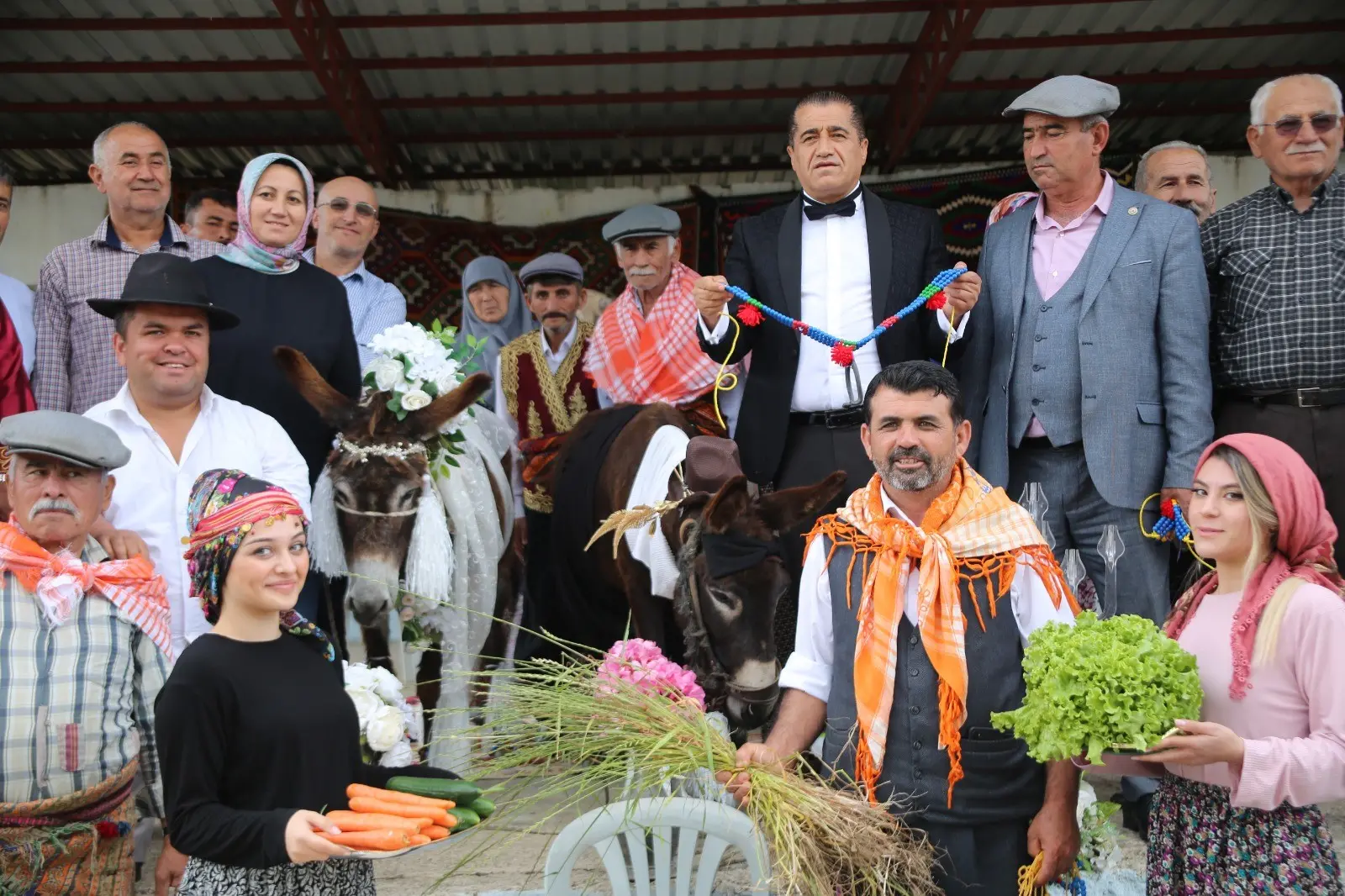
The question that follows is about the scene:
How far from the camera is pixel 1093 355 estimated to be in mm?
4113

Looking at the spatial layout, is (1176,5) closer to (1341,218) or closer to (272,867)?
(1341,218)

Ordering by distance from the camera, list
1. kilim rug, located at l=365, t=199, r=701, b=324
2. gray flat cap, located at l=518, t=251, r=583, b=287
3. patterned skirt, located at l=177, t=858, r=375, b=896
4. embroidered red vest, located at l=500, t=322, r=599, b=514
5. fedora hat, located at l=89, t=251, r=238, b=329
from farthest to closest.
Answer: kilim rug, located at l=365, t=199, r=701, b=324
gray flat cap, located at l=518, t=251, r=583, b=287
embroidered red vest, located at l=500, t=322, r=599, b=514
fedora hat, located at l=89, t=251, r=238, b=329
patterned skirt, located at l=177, t=858, r=375, b=896

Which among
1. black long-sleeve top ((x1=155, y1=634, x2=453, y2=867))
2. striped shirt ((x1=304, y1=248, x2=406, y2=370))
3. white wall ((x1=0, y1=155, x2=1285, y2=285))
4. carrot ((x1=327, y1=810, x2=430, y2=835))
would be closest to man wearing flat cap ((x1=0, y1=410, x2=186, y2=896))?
black long-sleeve top ((x1=155, y1=634, x2=453, y2=867))

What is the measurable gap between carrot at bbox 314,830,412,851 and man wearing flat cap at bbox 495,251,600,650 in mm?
3691

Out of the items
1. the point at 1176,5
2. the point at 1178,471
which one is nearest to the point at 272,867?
the point at 1178,471

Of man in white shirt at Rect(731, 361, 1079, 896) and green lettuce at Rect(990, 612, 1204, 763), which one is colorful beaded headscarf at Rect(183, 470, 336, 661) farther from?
green lettuce at Rect(990, 612, 1204, 763)

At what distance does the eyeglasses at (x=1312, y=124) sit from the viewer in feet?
13.8

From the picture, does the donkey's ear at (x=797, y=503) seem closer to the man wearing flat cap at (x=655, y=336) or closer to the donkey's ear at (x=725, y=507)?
the donkey's ear at (x=725, y=507)

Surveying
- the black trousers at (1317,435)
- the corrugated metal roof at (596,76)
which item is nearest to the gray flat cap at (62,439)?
the black trousers at (1317,435)

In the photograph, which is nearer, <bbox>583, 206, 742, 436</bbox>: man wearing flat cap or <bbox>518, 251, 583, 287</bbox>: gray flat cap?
<bbox>583, 206, 742, 436</bbox>: man wearing flat cap

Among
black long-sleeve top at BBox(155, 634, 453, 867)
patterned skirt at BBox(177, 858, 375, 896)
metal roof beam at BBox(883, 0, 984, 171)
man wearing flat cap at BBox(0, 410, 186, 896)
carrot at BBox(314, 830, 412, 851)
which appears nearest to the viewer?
carrot at BBox(314, 830, 412, 851)

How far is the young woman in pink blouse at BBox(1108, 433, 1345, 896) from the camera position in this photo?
106 inches

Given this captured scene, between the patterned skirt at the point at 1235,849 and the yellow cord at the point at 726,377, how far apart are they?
209cm

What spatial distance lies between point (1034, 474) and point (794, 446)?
0.85 m
